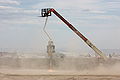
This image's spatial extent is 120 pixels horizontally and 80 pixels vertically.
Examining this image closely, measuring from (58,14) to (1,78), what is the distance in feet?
39.0

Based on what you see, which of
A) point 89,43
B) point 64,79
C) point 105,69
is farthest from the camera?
point 105,69

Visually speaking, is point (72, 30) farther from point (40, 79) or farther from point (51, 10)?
point (40, 79)

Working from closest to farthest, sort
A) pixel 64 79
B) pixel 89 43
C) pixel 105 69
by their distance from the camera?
pixel 64 79, pixel 89 43, pixel 105 69

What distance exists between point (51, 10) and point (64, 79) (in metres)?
10.9

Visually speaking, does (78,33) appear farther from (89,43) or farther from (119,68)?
(119,68)

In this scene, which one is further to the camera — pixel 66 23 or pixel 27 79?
pixel 66 23

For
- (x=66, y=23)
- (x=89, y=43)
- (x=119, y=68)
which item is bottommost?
(x=119, y=68)

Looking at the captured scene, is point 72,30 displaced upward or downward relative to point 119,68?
upward

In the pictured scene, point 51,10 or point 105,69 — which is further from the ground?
point 51,10

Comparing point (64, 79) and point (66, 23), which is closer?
point (64, 79)

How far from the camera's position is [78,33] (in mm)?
42281

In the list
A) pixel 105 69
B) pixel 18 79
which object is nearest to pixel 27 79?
pixel 18 79

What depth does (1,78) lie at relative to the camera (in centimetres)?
3622

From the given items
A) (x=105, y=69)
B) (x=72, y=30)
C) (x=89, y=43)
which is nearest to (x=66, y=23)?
(x=72, y=30)
